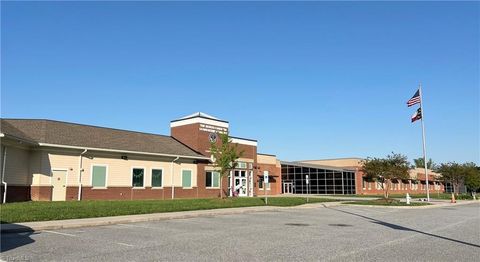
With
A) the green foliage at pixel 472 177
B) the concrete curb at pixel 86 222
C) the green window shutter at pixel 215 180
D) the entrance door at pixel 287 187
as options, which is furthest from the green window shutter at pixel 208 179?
the green foliage at pixel 472 177

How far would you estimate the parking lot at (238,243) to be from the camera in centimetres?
966

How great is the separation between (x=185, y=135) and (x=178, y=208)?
21.8 m

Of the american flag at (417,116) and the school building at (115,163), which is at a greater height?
the american flag at (417,116)

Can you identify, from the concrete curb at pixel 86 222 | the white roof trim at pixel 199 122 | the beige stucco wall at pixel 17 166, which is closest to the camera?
the concrete curb at pixel 86 222

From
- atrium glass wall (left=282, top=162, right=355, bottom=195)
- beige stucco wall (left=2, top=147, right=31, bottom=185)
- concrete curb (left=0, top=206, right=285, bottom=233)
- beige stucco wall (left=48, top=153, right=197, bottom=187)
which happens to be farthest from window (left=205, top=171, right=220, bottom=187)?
atrium glass wall (left=282, top=162, right=355, bottom=195)

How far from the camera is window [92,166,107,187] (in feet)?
103

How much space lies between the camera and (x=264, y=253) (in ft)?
33.4

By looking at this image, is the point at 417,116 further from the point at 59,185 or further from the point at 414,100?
the point at 59,185

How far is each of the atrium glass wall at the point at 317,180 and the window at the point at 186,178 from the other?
1122 inches

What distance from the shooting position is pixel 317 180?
217ft

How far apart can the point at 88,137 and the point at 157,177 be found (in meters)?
6.34

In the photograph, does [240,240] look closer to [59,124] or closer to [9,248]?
[9,248]

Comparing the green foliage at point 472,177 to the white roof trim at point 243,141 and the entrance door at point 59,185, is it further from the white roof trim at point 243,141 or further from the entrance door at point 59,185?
the entrance door at point 59,185

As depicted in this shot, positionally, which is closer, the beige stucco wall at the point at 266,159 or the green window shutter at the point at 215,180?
the green window shutter at the point at 215,180
